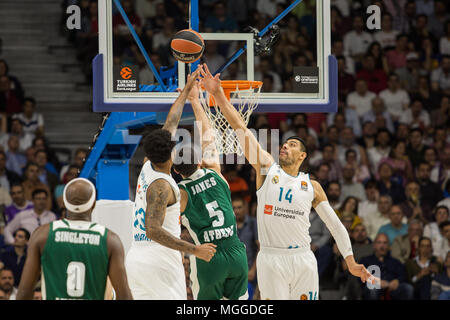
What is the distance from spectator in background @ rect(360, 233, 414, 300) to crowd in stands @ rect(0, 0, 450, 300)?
15mm

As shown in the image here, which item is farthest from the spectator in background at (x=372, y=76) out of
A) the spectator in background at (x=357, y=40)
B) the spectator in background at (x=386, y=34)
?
the spectator in background at (x=386, y=34)

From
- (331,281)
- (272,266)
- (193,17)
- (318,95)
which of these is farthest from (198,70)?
(331,281)

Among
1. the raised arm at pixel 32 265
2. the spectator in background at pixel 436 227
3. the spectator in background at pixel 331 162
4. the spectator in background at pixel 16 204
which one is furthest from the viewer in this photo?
the spectator in background at pixel 331 162

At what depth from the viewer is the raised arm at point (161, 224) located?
6.70 metres

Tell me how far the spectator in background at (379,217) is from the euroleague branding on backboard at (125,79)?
5427 mm

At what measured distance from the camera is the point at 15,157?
1297 cm

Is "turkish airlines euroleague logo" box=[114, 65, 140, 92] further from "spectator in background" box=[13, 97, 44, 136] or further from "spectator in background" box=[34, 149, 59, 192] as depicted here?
"spectator in background" box=[13, 97, 44, 136]

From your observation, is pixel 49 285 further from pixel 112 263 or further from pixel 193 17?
pixel 193 17

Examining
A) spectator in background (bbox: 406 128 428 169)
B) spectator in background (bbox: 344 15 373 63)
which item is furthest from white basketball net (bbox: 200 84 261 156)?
spectator in background (bbox: 344 15 373 63)

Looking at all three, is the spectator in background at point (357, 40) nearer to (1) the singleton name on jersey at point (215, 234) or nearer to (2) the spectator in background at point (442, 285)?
(2) the spectator in background at point (442, 285)

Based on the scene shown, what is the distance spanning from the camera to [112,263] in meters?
5.86

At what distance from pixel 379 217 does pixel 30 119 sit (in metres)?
5.68

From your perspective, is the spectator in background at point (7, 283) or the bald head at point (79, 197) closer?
the bald head at point (79, 197)

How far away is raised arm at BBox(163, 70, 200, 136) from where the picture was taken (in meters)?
7.52
